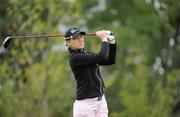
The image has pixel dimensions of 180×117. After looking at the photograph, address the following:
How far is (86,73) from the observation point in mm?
8164

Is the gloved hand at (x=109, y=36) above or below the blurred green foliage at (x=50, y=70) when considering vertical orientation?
above

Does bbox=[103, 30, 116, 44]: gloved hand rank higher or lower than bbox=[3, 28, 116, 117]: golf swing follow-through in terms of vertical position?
higher

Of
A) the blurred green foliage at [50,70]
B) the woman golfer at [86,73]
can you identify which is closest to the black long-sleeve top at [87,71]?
the woman golfer at [86,73]

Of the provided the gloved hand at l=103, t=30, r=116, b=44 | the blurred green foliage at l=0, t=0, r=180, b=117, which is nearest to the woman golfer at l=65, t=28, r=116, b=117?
the gloved hand at l=103, t=30, r=116, b=44

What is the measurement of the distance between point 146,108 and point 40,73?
3243 millimetres

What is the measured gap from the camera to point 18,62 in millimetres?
17953

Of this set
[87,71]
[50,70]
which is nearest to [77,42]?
[87,71]

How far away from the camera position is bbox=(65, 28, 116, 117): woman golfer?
812 cm

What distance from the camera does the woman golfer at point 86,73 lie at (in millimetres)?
8121

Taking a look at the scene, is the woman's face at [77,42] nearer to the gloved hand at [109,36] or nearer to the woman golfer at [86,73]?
the woman golfer at [86,73]

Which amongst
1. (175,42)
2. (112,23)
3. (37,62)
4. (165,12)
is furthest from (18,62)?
(112,23)

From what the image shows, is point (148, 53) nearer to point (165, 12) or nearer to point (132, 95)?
point (165, 12)

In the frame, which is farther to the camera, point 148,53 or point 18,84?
point 148,53

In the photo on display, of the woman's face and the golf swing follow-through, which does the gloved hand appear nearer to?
the golf swing follow-through
